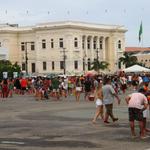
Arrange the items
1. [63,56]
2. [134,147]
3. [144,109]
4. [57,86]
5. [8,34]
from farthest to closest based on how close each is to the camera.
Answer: [8,34] → [63,56] → [57,86] → [144,109] → [134,147]

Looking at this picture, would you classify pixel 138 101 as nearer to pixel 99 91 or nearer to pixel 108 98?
pixel 108 98

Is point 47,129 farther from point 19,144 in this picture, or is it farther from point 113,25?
point 113,25

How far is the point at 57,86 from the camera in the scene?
1545 inches

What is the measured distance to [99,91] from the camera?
2073cm

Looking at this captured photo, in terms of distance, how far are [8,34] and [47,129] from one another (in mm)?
123855

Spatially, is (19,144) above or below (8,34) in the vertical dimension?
below

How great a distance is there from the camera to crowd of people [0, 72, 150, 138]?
51.4 feet

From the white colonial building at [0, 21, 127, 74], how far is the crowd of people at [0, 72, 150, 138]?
79.4m

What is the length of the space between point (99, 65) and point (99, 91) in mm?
113262

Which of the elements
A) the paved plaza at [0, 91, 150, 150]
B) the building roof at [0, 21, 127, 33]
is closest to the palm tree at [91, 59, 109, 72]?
the building roof at [0, 21, 127, 33]

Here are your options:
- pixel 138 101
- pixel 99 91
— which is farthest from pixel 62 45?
pixel 138 101

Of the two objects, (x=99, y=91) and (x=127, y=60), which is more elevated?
(x=127, y=60)

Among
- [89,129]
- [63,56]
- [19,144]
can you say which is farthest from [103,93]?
[63,56]

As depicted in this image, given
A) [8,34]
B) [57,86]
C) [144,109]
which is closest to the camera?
[144,109]
